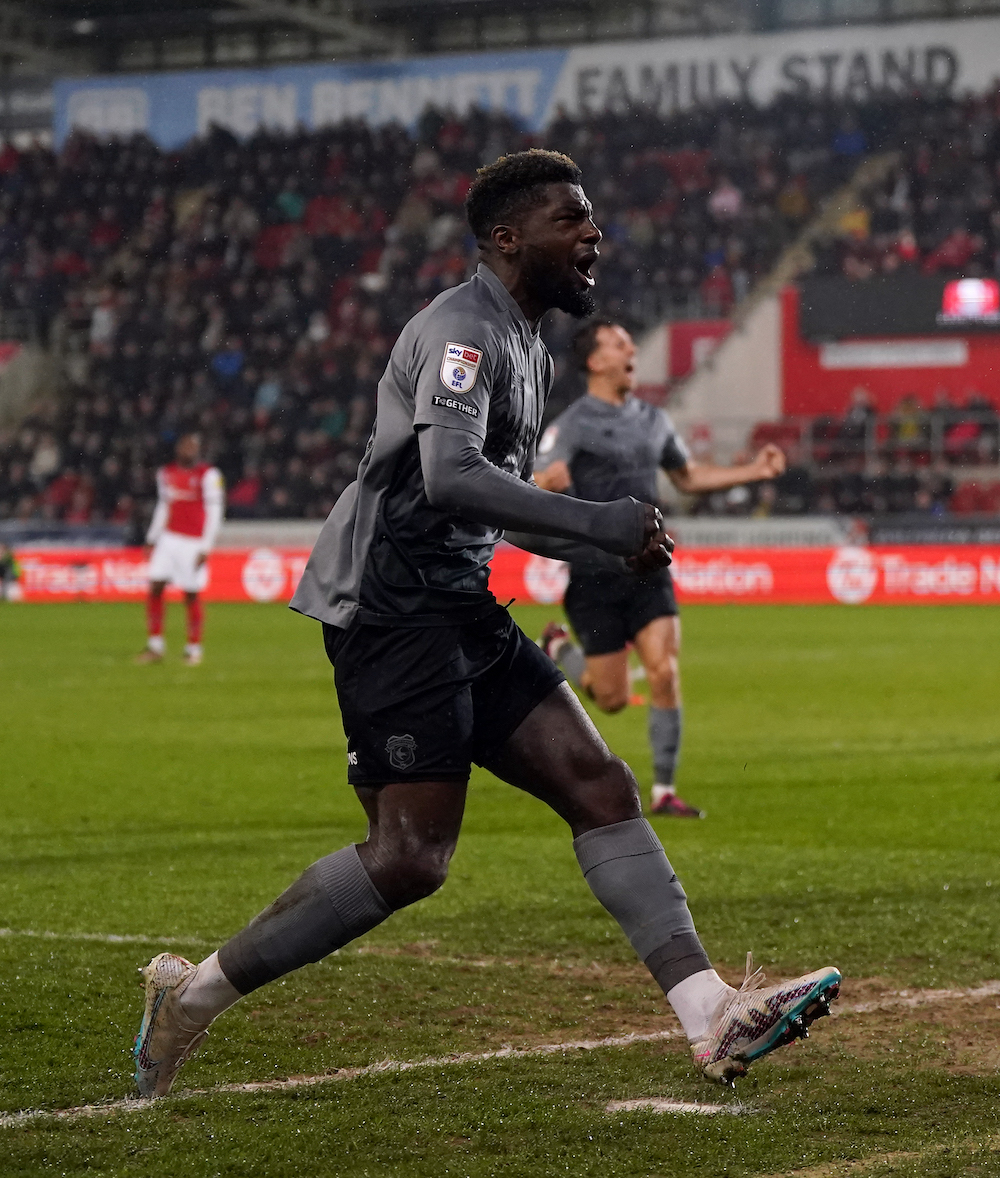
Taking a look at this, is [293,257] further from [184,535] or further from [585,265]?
[585,265]

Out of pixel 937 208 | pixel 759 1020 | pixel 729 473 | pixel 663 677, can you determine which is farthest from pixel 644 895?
pixel 937 208

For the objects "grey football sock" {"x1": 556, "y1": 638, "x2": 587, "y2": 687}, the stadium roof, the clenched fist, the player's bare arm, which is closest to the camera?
the clenched fist

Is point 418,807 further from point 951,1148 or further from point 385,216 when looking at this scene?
point 385,216

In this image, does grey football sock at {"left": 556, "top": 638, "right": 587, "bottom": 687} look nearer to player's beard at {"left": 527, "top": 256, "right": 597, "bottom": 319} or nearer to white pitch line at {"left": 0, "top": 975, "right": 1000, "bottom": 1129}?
white pitch line at {"left": 0, "top": 975, "right": 1000, "bottom": 1129}

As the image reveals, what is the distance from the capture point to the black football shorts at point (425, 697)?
12.9 ft

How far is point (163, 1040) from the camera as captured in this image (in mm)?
4035

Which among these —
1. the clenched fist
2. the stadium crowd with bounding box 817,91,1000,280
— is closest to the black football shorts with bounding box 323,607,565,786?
the clenched fist

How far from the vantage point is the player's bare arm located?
6.89m

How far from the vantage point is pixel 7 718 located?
13.1 m

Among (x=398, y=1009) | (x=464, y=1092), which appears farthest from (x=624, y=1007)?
(x=464, y=1092)

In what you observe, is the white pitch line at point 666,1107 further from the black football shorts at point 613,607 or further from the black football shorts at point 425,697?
the black football shorts at point 613,607

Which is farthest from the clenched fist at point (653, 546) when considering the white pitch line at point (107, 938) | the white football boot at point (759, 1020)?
the white pitch line at point (107, 938)

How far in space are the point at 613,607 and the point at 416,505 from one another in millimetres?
4825

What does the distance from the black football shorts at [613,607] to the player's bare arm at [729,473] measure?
0.59 m
